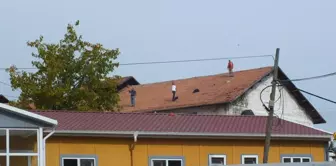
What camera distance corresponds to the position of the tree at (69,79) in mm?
42031

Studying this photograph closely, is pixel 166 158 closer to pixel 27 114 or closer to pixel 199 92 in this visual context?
pixel 27 114

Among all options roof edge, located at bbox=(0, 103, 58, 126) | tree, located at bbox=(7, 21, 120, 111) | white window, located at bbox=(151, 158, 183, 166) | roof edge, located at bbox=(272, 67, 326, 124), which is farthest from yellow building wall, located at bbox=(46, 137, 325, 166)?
roof edge, located at bbox=(272, 67, 326, 124)

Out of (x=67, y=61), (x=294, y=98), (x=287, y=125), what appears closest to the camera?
(x=287, y=125)

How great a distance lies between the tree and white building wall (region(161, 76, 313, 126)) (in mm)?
6372

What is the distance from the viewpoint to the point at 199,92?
51000 mm

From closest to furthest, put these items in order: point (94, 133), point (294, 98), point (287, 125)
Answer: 1. point (94, 133)
2. point (287, 125)
3. point (294, 98)

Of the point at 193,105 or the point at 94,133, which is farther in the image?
the point at 193,105

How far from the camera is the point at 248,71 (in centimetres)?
5238

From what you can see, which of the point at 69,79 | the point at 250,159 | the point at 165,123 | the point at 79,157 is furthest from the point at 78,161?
the point at 69,79

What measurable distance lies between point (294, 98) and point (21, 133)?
1233 inches

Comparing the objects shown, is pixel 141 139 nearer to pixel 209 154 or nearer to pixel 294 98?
pixel 209 154

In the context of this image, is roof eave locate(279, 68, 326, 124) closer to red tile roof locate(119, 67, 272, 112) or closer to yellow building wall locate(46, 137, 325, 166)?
red tile roof locate(119, 67, 272, 112)

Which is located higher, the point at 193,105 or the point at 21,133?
the point at 193,105

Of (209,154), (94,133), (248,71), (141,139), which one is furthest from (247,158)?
(248,71)
